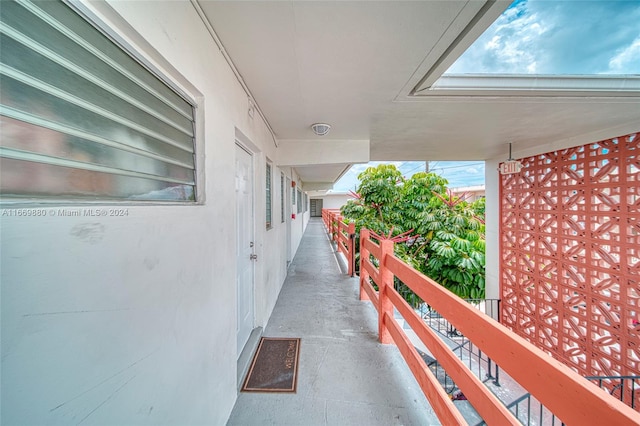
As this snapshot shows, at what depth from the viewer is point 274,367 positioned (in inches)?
81.0

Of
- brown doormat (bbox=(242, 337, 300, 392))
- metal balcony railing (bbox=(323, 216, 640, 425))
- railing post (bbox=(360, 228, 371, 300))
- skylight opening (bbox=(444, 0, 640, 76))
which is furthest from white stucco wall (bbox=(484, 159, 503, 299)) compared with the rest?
brown doormat (bbox=(242, 337, 300, 392))

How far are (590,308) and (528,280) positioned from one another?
0.92 meters

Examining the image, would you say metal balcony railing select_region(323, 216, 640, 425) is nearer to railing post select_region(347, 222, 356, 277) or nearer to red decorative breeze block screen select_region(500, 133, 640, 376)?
railing post select_region(347, 222, 356, 277)

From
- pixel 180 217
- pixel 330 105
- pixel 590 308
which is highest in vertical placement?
pixel 330 105

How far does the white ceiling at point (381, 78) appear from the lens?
3.91ft

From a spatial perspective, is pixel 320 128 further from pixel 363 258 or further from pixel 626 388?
pixel 626 388

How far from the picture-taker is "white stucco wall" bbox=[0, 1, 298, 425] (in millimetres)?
517

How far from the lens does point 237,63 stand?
1.62 metres

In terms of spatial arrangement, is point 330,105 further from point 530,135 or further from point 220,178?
point 530,135

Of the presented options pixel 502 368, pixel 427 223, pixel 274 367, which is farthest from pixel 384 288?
pixel 427 223

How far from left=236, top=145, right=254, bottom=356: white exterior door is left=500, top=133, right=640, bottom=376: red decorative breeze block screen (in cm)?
458

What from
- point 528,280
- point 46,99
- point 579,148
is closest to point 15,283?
point 46,99

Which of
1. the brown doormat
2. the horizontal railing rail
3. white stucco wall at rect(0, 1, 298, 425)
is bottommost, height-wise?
the horizontal railing rail

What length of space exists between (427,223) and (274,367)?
489 cm
